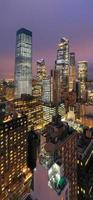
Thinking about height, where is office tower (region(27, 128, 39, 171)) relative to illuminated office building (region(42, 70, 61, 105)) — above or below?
below

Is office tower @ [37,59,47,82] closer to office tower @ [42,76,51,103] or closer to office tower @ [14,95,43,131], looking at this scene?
office tower @ [42,76,51,103]

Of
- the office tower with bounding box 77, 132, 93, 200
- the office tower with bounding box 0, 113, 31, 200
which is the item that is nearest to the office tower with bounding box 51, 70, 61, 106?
the office tower with bounding box 0, 113, 31, 200

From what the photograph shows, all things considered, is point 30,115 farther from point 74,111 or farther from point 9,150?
point 9,150

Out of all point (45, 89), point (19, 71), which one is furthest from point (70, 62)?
point (45, 89)

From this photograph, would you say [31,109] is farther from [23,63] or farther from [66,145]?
[23,63]

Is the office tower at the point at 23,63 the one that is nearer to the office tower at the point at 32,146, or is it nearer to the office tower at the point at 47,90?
the office tower at the point at 47,90

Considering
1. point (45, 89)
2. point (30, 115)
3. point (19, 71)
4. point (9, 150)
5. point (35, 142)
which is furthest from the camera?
point (19, 71)
